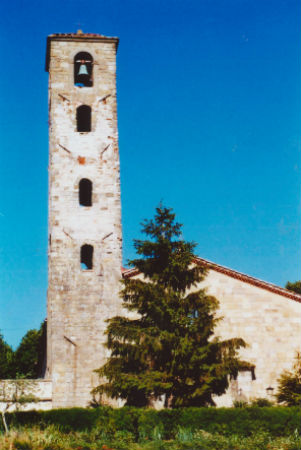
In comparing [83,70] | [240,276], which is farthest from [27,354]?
[83,70]

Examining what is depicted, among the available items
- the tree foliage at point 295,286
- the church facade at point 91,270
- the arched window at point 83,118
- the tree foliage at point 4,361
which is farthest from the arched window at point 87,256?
the tree foliage at point 295,286

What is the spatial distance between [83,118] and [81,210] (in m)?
4.99

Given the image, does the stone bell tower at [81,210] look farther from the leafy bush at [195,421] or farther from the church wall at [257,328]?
the church wall at [257,328]

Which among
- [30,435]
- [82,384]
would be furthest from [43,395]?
[30,435]

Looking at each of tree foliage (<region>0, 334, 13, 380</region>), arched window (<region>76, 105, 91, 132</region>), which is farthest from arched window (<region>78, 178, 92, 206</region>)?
tree foliage (<region>0, 334, 13, 380</region>)

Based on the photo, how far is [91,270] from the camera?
22.0 metres

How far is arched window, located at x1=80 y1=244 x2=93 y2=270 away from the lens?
892 inches

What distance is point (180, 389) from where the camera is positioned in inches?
739

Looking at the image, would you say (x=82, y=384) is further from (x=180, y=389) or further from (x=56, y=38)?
(x=56, y=38)

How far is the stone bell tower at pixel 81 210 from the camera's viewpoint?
67.9ft

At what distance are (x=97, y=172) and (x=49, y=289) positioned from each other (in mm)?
5490

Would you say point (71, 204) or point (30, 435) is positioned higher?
point (71, 204)

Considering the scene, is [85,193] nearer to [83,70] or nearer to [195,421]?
[83,70]

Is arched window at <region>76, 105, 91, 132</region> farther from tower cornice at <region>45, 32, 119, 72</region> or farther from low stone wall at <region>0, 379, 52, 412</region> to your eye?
low stone wall at <region>0, 379, 52, 412</region>
